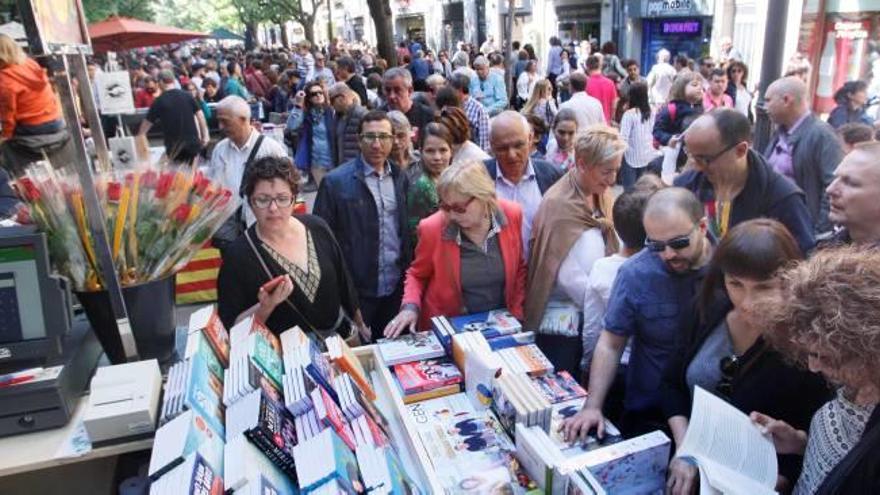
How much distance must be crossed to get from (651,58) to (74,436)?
64.6 feet

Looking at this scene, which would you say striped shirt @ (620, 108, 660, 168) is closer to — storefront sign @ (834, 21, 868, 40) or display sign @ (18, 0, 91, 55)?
display sign @ (18, 0, 91, 55)

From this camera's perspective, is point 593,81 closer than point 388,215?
No

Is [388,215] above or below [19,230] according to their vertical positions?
below

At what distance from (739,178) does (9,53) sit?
5.77 m

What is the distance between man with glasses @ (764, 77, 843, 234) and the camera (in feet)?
13.0

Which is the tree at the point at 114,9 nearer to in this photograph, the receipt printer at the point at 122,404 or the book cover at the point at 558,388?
the receipt printer at the point at 122,404

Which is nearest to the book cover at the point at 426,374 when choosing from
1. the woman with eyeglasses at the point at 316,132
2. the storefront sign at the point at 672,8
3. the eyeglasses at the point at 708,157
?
the eyeglasses at the point at 708,157

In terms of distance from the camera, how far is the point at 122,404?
1.90 m

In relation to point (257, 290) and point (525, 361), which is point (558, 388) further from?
point (257, 290)

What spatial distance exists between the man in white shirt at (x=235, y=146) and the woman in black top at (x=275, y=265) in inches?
65.5

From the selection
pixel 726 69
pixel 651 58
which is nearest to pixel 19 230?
pixel 726 69

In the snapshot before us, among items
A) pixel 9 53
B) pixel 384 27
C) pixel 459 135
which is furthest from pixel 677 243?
pixel 384 27

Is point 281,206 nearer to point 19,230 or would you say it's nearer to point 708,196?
point 19,230

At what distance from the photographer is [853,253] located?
4.58 feet
